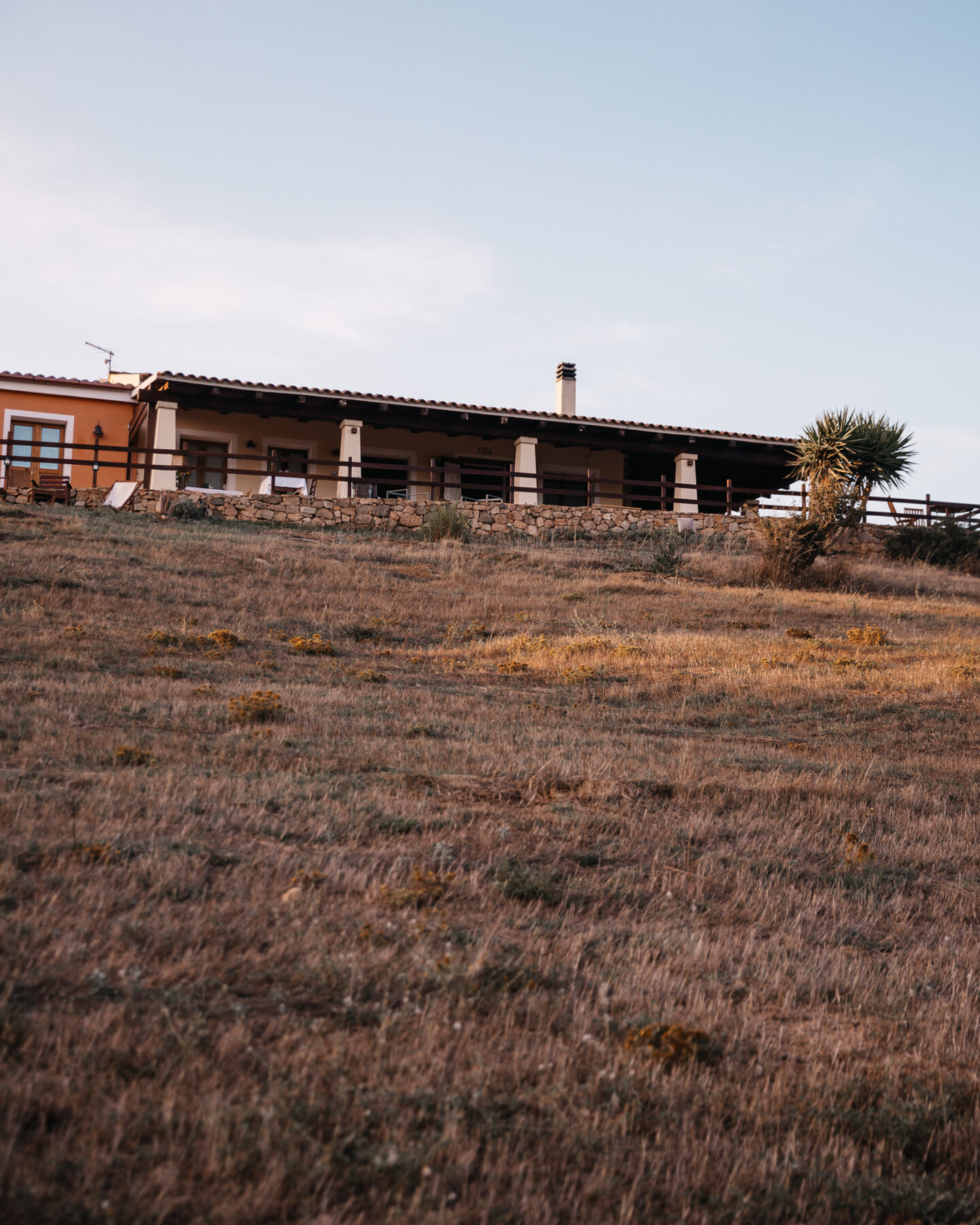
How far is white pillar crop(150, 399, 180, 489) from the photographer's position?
22.9m

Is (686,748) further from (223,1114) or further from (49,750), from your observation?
(223,1114)

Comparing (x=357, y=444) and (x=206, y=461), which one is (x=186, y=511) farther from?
(x=357, y=444)

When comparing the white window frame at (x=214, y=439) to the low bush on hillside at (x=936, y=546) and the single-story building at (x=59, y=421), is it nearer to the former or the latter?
the single-story building at (x=59, y=421)

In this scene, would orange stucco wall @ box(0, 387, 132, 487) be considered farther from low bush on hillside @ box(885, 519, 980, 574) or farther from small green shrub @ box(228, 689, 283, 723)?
low bush on hillside @ box(885, 519, 980, 574)

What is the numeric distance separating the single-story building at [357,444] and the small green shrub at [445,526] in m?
1.56

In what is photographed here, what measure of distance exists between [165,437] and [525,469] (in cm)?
851

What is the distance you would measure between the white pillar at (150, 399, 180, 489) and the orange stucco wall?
141 cm

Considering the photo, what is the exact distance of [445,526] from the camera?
21797mm

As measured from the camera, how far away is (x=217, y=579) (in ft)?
50.6

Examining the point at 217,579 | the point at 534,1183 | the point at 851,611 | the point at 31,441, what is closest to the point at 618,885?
the point at 534,1183

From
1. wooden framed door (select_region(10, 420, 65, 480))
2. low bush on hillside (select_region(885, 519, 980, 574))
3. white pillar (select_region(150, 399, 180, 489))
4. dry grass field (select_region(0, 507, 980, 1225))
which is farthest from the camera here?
low bush on hillside (select_region(885, 519, 980, 574))

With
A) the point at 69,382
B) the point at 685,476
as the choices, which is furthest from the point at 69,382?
the point at 685,476

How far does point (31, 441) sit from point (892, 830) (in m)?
22.0

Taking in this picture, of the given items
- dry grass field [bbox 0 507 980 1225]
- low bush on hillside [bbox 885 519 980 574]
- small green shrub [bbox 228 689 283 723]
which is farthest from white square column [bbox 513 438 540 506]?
small green shrub [bbox 228 689 283 723]
